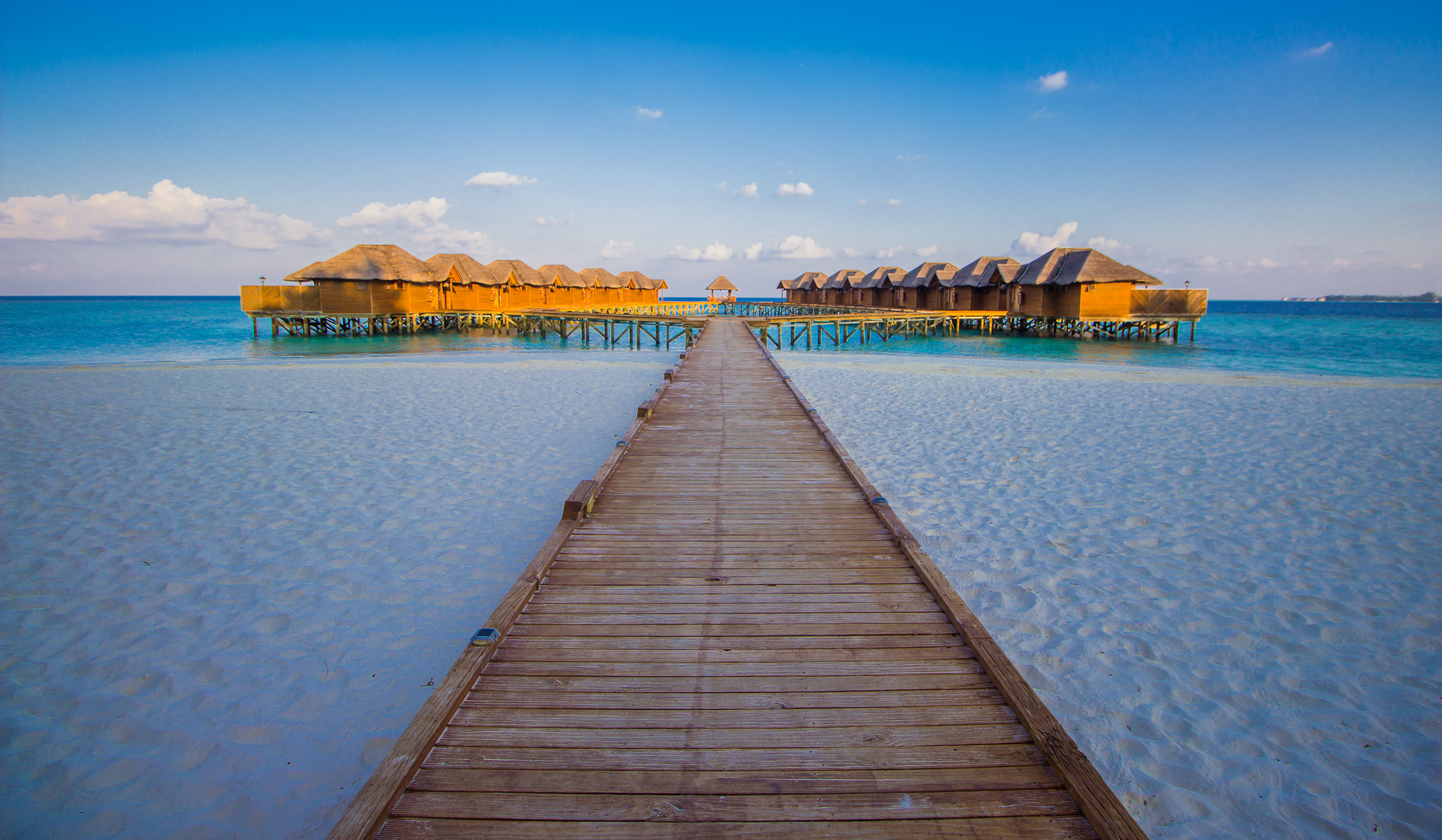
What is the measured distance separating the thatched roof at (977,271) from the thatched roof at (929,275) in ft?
3.83

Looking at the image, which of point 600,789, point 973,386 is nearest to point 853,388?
point 973,386

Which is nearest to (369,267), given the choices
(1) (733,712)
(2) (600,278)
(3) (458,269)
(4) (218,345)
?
(3) (458,269)

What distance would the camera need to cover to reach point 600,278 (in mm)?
43375

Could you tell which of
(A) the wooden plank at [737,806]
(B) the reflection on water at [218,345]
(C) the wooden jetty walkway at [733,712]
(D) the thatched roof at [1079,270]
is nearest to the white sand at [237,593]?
(C) the wooden jetty walkway at [733,712]

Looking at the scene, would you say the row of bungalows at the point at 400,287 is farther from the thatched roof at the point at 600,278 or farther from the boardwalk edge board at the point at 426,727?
the boardwalk edge board at the point at 426,727

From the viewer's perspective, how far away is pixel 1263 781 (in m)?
2.55

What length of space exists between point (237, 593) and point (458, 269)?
99.4 ft

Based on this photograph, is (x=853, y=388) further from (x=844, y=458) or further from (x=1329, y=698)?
(x=1329, y=698)

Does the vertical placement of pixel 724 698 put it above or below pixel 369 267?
below

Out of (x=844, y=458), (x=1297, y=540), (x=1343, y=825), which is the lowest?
(x=1343, y=825)

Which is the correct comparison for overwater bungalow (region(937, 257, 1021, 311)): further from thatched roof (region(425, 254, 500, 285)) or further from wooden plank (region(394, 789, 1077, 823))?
wooden plank (region(394, 789, 1077, 823))

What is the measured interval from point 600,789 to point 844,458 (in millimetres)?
3926

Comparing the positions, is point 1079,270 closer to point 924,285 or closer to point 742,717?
point 924,285

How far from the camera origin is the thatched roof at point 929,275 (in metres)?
33.5
